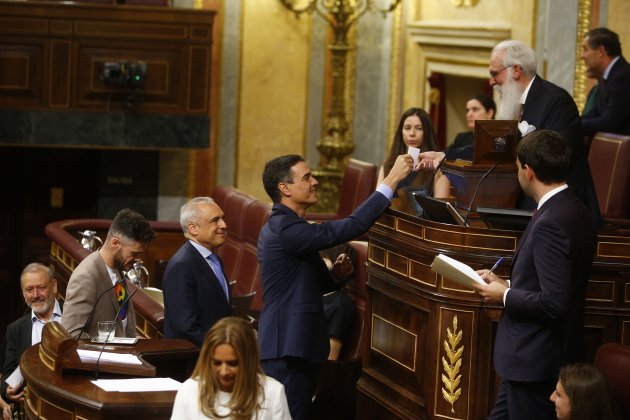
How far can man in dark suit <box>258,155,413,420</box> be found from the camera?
4820 mm

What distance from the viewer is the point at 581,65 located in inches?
321

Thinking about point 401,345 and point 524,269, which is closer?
point 524,269

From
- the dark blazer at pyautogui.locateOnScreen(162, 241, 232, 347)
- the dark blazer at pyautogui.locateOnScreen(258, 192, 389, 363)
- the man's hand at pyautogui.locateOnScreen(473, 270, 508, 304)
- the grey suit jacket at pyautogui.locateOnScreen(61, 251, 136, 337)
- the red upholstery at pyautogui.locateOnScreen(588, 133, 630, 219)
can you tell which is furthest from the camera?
the red upholstery at pyautogui.locateOnScreen(588, 133, 630, 219)

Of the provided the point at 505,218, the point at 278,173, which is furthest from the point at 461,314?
the point at 278,173

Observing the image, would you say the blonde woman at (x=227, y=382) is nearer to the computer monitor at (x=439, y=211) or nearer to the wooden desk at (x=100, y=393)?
the wooden desk at (x=100, y=393)

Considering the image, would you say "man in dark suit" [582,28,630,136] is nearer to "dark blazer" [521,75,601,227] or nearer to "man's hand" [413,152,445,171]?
"dark blazer" [521,75,601,227]

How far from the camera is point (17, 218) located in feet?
36.4

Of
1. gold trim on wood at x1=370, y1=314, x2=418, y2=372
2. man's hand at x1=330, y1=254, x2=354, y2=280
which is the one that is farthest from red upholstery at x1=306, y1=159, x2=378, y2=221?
man's hand at x1=330, y1=254, x2=354, y2=280

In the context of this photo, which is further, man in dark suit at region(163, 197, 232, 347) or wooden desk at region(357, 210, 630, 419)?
man in dark suit at region(163, 197, 232, 347)

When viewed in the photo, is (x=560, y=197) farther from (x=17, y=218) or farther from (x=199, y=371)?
(x=17, y=218)

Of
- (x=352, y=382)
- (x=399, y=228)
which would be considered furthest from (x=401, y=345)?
(x=352, y=382)

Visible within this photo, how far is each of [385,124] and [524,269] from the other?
281 inches

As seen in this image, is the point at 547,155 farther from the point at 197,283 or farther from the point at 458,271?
the point at 197,283

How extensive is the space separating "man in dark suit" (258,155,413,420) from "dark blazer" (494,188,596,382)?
0.72 metres
